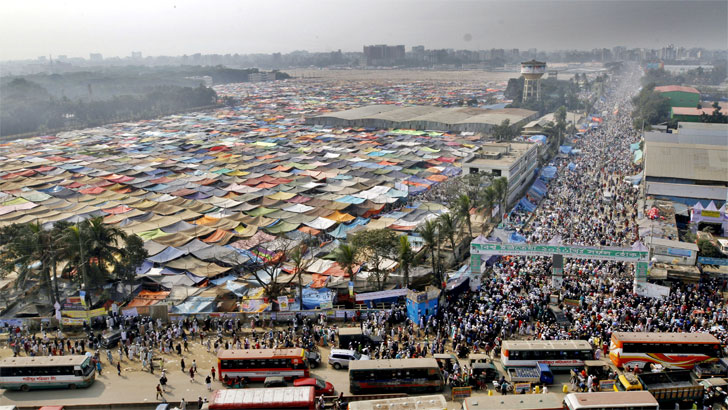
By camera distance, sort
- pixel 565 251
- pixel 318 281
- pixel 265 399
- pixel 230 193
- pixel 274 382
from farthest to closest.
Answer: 1. pixel 230 193
2. pixel 318 281
3. pixel 565 251
4. pixel 274 382
5. pixel 265 399

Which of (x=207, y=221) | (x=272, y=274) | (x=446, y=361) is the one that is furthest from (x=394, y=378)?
(x=207, y=221)

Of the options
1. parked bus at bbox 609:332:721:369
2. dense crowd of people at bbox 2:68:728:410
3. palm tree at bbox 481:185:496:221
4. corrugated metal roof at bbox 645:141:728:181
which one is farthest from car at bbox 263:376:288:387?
corrugated metal roof at bbox 645:141:728:181

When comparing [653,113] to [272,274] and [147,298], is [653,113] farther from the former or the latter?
[147,298]

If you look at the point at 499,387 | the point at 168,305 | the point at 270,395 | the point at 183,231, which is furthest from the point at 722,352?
the point at 183,231

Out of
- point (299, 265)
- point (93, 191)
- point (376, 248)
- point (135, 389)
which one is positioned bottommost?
point (135, 389)

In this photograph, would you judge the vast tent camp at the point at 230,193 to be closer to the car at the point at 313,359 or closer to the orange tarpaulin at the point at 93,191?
the orange tarpaulin at the point at 93,191

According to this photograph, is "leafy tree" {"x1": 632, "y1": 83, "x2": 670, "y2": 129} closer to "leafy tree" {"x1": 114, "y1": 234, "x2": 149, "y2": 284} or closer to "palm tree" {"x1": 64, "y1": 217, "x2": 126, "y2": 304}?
"leafy tree" {"x1": 114, "y1": 234, "x2": 149, "y2": 284}
